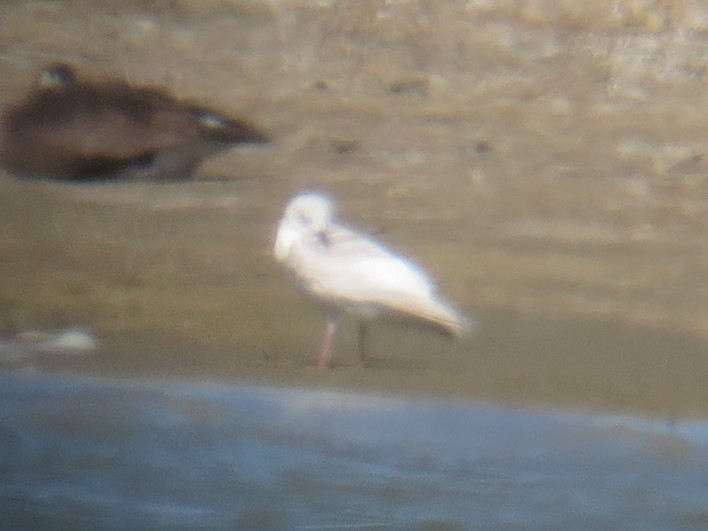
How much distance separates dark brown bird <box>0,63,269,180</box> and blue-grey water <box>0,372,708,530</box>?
3.46m

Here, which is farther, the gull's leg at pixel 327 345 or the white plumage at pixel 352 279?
the gull's leg at pixel 327 345

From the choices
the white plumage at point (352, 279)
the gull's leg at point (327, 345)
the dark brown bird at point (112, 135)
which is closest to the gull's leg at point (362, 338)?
the white plumage at point (352, 279)

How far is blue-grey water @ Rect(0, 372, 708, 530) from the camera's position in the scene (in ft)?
15.0

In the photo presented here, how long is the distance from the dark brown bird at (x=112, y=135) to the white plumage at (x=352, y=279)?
3.07 m

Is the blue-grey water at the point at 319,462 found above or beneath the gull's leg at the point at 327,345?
beneath

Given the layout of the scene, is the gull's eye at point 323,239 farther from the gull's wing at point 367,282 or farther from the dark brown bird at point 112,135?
the dark brown bird at point 112,135

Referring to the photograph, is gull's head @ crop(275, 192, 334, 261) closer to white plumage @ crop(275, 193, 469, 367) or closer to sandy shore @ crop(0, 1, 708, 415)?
white plumage @ crop(275, 193, 469, 367)

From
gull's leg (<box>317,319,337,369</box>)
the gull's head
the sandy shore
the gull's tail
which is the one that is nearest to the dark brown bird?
the sandy shore

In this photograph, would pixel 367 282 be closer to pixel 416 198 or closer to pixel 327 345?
pixel 327 345

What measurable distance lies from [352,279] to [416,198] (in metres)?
3.02

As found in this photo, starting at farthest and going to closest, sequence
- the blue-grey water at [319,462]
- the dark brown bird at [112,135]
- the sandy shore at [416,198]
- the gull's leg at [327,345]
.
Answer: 1. the dark brown bird at [112,135]
2. the sandy shore at [416,198]
3. the gull's leg at [327,345]
4. the blue-grey water at [319,462]

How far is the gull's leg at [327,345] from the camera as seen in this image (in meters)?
6.15

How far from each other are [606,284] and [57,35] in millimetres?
5399

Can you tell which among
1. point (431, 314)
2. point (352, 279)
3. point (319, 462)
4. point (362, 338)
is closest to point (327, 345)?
point (362, 338)
